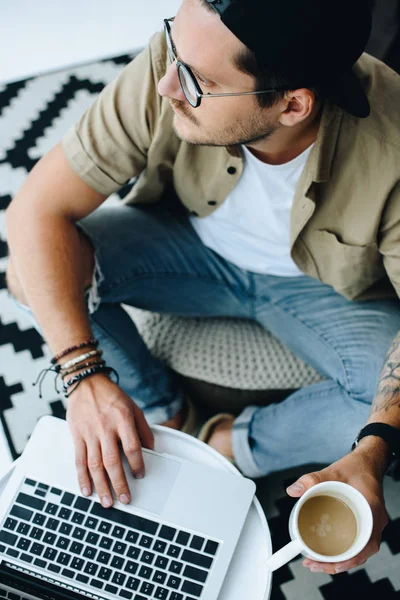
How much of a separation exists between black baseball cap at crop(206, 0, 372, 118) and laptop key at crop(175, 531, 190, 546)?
0.74 m

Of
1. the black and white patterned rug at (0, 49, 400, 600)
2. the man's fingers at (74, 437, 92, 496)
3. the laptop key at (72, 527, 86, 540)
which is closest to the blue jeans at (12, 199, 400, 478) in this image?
the black and white patterned rug at (0, 49, 400, 600)

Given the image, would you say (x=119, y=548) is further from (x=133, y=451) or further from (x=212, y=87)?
(x=212, y=87)

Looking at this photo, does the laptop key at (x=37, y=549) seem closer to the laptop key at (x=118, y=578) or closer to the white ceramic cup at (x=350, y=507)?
the laptop key at (x=118, y=578)

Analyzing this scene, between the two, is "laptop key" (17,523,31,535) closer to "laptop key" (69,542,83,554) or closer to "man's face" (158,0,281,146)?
"laptop key" (69,542,83,554)

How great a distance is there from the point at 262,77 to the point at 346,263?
44 cm

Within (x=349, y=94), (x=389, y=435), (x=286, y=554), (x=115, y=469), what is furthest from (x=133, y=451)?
→ (x=349, y=94)

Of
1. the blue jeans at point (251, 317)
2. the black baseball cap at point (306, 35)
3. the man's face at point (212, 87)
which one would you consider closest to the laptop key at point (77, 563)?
the blue jeans at point (251, 317)

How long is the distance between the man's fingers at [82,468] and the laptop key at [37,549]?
104 mm

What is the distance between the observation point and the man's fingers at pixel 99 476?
978 millimetres

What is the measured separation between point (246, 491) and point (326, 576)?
0.51 metres

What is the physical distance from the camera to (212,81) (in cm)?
96

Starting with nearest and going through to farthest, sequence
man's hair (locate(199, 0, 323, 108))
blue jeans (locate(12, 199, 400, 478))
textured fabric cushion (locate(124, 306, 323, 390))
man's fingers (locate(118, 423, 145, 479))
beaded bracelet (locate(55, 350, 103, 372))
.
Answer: man's hair (locate(199, 0, 323, 108)), man's fingers (locate(118, 423, 145, 479)), beaded bracelet (locate(55, 350, 103, 372)), blue jeans (locate(12, 199, 400, 478)), textured fabric cushion (locate(124, 306, 323, 390))

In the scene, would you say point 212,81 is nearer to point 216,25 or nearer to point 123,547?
point 216,25

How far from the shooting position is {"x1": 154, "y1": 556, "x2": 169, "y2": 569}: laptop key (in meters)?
Answer: 0.94
